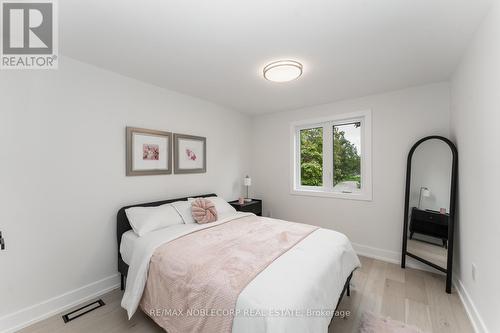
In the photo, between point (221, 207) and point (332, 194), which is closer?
point (221, 207)

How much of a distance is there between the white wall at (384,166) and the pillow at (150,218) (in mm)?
2167

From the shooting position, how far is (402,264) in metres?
2.80

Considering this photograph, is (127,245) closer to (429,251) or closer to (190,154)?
(190,154)

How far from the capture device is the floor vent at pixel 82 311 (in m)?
1.93

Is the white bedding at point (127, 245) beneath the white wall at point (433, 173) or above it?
beneath

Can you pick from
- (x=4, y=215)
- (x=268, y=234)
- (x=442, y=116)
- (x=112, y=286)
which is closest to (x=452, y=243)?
(x=442, y=116)

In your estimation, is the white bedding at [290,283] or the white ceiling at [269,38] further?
the white ceiling at [269,38]

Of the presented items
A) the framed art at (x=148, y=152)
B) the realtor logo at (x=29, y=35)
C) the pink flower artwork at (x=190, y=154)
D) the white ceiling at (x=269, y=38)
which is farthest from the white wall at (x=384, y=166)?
the realtor logo at (x=29, y=35)

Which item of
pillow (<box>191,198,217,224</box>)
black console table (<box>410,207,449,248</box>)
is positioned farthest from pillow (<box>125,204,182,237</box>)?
black console table (<box>410,207,449,248</box>)

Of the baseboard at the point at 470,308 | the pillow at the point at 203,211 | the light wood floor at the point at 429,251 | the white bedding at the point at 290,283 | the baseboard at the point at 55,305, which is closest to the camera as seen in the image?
the white bedding at the point at 290,283

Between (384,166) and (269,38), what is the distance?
7.89 ft

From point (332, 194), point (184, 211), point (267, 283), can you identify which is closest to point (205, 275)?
point (267, 283)

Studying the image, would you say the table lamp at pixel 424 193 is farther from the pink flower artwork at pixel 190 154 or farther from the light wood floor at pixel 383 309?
the pink flower artwork at pixel 190 154

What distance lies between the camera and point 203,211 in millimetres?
2609
